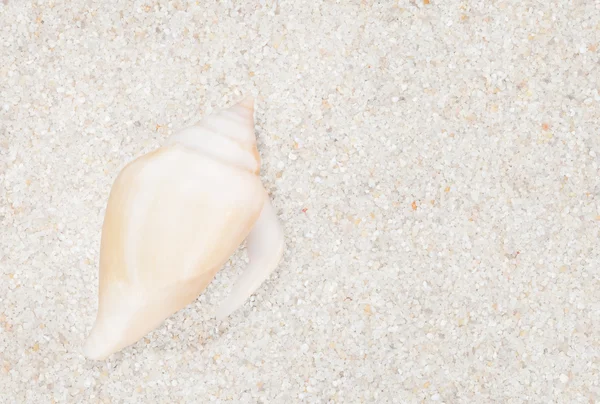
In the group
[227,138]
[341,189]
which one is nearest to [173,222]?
[227,138]

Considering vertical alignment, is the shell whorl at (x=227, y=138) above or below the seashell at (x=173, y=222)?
above

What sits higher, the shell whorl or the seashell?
the shell whorl

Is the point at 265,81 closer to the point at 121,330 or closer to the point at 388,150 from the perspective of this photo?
the point at 388,150

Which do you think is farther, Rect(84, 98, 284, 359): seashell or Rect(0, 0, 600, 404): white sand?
Rect(0, 0, 600, 404): white sand

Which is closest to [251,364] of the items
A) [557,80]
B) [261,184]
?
[261,184]

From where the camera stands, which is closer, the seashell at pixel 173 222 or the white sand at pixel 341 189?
the seashell at pixel 173 222
